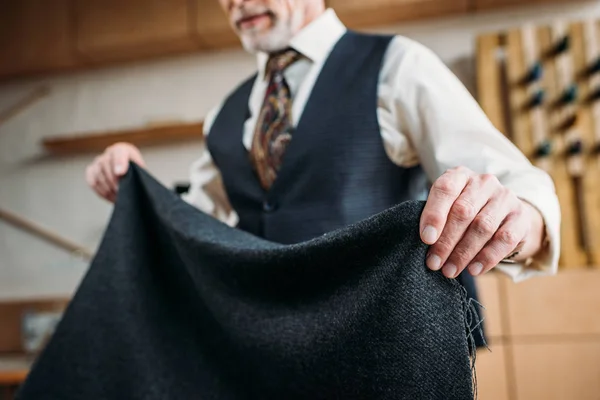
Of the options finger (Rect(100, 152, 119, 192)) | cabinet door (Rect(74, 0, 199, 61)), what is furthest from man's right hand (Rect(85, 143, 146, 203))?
cabinet door (Rect(74, 0, 199, 61))

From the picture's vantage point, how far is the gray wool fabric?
56 centimetres

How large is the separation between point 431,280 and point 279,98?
0.59 meters

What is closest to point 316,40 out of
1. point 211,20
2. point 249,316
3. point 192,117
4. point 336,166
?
point 336,166

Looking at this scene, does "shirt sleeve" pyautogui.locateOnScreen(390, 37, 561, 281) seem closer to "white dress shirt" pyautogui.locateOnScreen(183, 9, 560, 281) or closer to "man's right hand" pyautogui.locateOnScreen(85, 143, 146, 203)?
"white dress shirt" pyautogui.locateOnScreen(183, 9, 560, 281)

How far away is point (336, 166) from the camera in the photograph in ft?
2.93

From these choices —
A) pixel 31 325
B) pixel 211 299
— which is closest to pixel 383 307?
pixel 211 299

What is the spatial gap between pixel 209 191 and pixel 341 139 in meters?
0.46

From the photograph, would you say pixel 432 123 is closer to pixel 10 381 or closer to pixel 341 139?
pixel 341 139

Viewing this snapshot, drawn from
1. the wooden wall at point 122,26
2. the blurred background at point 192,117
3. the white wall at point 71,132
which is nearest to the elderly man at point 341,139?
the blurred background at point 192,117

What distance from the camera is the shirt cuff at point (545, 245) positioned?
68 cm

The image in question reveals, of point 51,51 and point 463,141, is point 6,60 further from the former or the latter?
point 463,141

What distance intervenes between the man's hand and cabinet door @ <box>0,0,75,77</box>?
8.81 feet

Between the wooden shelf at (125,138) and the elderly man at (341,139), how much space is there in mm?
1534

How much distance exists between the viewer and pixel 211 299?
33.1 inches
